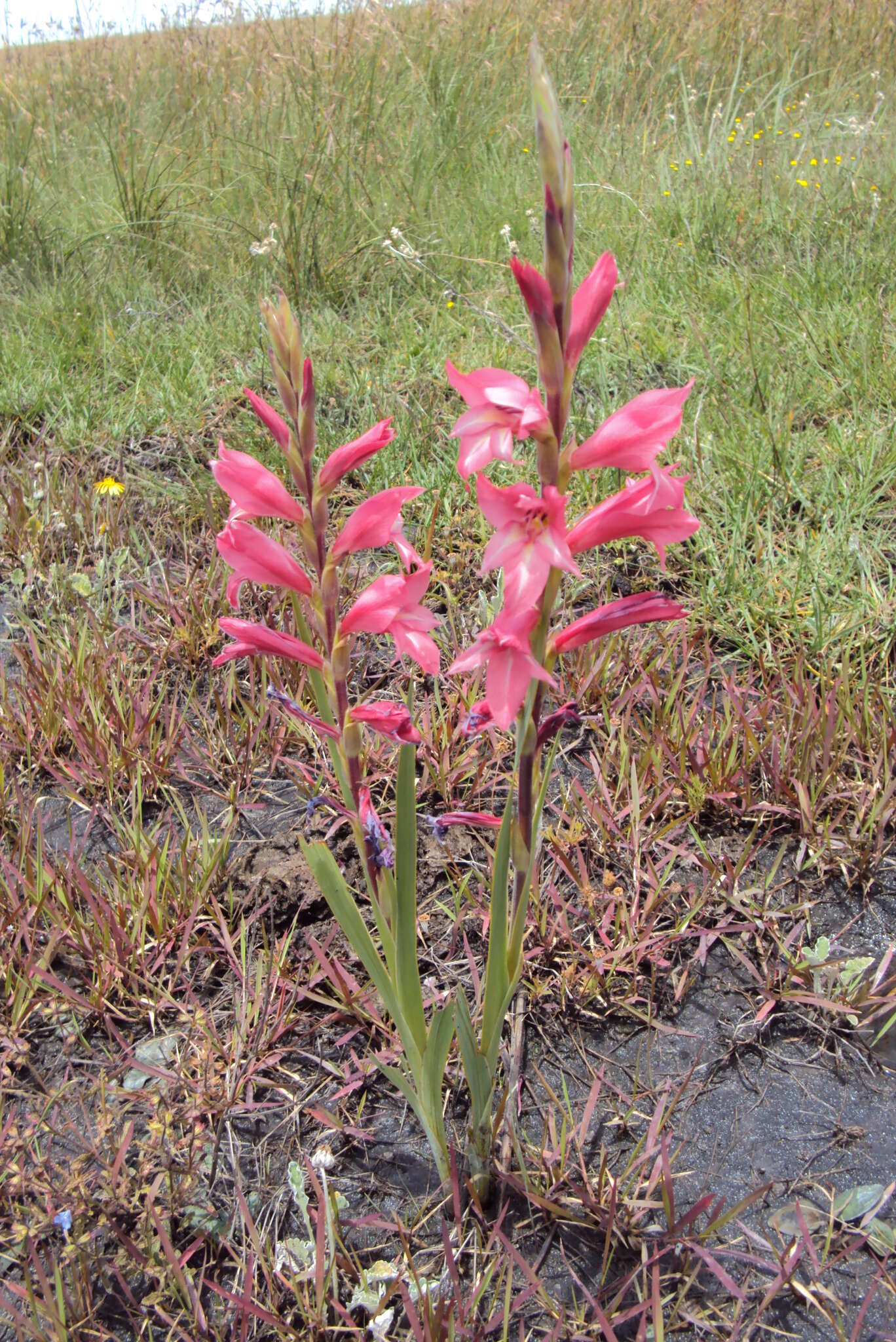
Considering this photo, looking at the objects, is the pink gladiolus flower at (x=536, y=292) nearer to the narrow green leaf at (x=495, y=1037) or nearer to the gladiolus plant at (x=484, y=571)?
the gladiolus plant at (x=484, y=571)

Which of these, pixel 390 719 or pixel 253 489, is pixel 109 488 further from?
pixel 390 719

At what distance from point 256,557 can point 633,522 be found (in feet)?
1.43

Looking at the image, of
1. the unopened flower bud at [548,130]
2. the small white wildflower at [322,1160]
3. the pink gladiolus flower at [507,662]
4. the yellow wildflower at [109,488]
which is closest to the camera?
the unopened flower bud at [548,130]

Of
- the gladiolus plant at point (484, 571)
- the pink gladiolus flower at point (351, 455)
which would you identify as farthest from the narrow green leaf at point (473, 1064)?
the pink gladiolus flower at point (351, 455)

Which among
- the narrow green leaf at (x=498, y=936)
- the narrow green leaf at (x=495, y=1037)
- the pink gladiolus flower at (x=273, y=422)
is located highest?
the pink gladiolus flower at (x=273, y=422)

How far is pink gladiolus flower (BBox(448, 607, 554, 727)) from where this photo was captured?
87cm

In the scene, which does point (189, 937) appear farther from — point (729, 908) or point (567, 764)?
point (729, 908)

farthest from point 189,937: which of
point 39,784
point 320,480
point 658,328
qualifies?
point 658,328

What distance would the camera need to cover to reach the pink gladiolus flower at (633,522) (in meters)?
0.90

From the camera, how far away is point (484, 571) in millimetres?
896

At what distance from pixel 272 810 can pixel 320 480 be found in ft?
3.83

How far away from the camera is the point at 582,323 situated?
90 cm

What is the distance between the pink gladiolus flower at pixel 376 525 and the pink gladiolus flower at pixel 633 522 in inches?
8.2

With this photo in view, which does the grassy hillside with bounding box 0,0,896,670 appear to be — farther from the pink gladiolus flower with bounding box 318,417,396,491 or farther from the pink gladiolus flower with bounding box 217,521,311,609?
the pink gladiolus flower with bounding box 217,521,311,609
